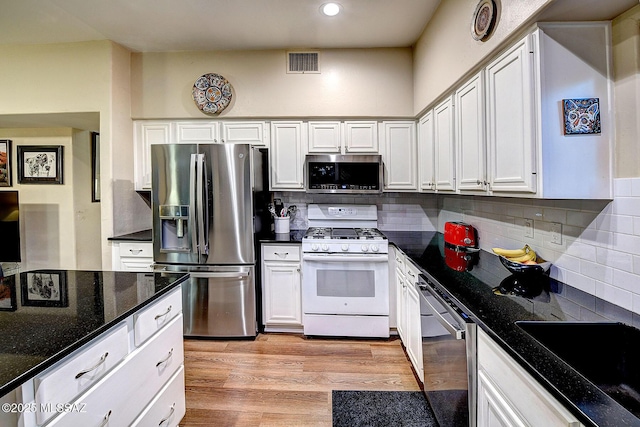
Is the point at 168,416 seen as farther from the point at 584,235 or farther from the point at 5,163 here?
the point at 5,163

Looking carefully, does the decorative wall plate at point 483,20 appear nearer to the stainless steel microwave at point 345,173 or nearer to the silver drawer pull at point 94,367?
the stainless steel microwave at point 345,173

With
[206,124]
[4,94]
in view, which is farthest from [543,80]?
[4,94]

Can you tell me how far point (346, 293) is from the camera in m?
2.71

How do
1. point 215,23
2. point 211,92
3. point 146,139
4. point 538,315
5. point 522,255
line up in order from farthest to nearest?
point 146,139
point 211,92
point 215,23
point 522,255
point 538,315

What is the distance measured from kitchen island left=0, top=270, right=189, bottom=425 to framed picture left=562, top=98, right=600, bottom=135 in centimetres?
200

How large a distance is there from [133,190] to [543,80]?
141 inches

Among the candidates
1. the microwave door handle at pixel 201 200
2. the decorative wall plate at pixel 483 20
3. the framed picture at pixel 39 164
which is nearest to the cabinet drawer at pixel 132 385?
the microwave door handle at pixel 201 200

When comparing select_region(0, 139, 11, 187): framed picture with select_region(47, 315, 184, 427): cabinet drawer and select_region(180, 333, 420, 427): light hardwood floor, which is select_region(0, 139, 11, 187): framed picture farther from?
select_region(47, 315, 184, 427): cabinet drawer

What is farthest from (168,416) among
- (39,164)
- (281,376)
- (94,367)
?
(39,164)

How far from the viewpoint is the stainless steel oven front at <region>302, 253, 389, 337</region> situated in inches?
106

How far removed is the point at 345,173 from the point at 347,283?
1.08 m

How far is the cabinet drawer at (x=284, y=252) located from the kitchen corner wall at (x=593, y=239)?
1.72 meters

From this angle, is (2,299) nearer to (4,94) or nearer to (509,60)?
(509,60)

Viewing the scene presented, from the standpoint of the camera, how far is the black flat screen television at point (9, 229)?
2955 millimetres
